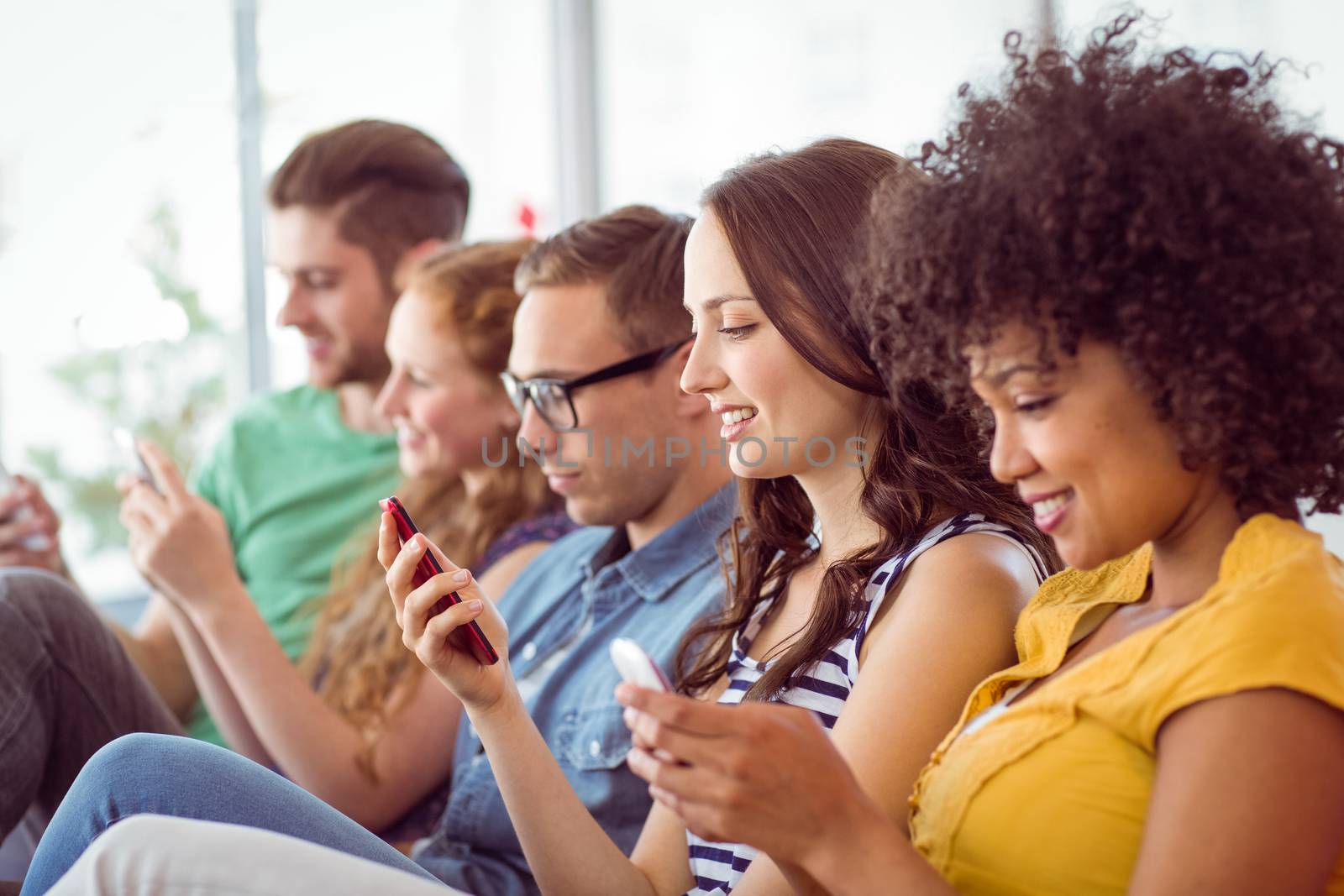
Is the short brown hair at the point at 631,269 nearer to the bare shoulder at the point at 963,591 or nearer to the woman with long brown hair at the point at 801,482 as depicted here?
the woman with long brown hair at the point at 801,482

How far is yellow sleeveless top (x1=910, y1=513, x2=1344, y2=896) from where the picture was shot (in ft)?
2.53

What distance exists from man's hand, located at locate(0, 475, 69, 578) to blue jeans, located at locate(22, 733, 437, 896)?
1.05 meters

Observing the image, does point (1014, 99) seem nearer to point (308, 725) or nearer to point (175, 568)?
point (308, 725)

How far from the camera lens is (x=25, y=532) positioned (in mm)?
2100

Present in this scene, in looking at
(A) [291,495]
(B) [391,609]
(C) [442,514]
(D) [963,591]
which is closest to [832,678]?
(D) [963,591]

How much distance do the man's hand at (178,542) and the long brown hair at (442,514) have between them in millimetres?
222

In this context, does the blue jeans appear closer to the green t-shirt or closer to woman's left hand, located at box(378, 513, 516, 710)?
woman's left hand, located at box(378, 513, 516, 710)

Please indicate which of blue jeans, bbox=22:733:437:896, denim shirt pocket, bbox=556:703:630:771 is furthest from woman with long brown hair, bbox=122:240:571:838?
blue jeans, bbox=22:733:437:896

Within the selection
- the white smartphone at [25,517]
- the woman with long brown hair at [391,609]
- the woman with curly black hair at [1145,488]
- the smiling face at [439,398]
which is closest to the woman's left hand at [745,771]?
the woman with curly black hair at [1145,488]

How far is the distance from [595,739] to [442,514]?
0.70 metres

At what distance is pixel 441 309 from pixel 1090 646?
1.24 m

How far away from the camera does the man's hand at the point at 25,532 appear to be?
82.4 inches

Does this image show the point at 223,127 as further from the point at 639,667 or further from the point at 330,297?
the point at 639,667

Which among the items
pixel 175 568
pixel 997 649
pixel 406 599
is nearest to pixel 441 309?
pixel 175 568
